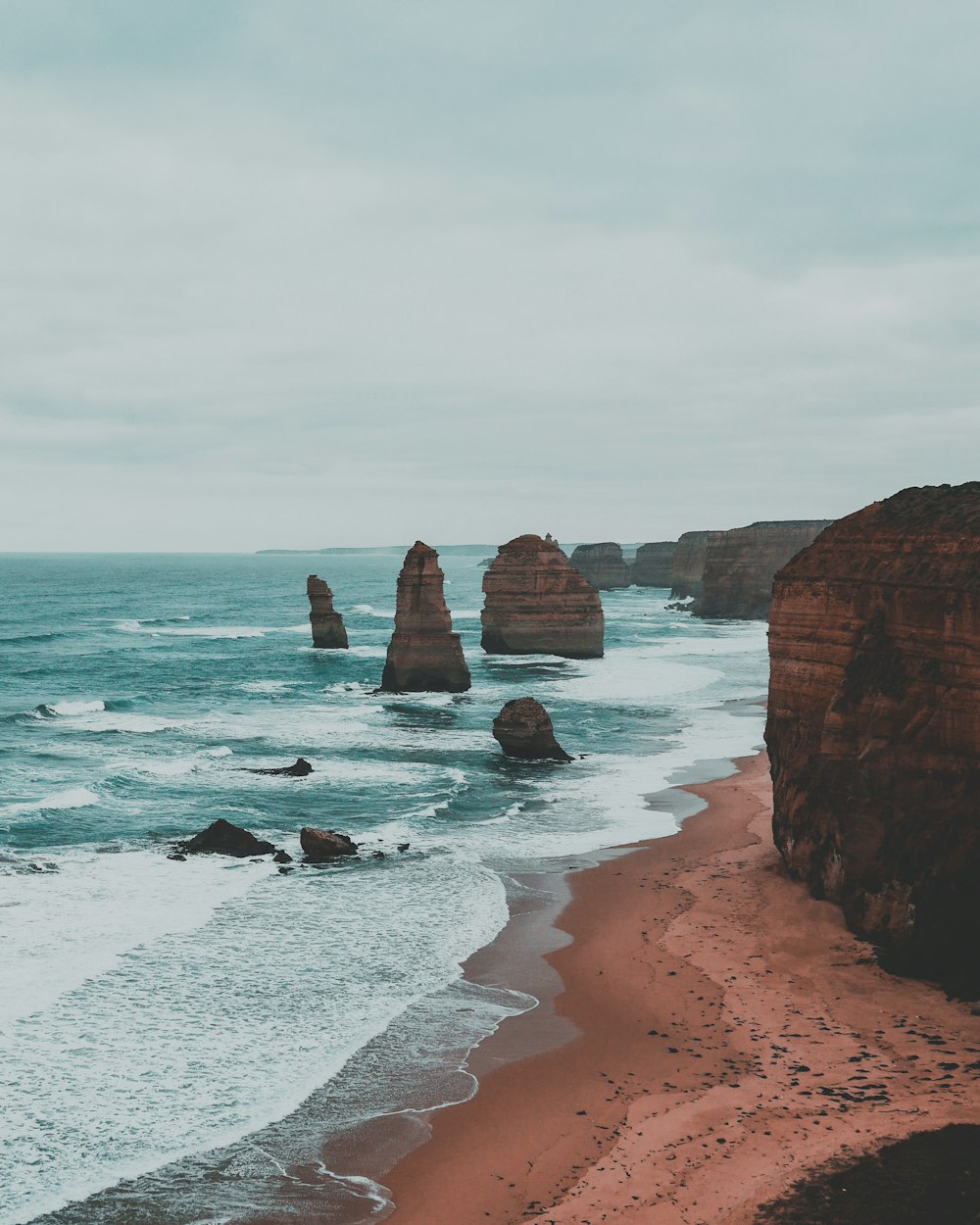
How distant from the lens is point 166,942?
20703 mm

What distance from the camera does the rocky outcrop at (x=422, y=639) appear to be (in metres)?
53.5

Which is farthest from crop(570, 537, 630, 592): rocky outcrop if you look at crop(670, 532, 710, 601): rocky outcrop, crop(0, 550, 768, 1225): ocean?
crop(0, 550, 768, 1225): ocean

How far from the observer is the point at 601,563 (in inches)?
6491

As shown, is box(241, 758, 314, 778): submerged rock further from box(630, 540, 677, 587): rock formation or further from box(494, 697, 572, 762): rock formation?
box(630, 540, 677, 587): rock formation

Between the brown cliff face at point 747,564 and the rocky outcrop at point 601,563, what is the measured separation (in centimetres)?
5245

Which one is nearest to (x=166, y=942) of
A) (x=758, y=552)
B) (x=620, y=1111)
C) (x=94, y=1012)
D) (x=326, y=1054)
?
(x=94, y=1012)

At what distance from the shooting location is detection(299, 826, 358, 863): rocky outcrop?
87.5 ft

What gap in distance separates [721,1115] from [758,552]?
95069 millimetres

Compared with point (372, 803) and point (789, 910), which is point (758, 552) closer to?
point (372, 803)

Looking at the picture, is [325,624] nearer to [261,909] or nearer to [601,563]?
[261,909]

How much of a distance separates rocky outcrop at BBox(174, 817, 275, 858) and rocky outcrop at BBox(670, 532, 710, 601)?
117 metres

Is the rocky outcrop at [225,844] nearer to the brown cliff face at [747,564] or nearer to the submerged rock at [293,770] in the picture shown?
the submerged rock at [293,770]

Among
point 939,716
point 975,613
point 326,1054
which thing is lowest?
point 326,1054

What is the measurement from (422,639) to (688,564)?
9253 cm
